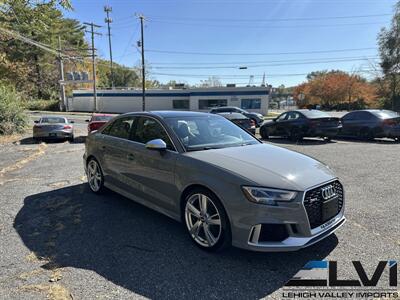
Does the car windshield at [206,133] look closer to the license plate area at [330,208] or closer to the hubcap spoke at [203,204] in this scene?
the hubcap spoke at [203,204]

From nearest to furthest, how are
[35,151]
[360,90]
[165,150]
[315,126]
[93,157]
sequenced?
1. [165,150]
2. [93,157]
3. [35,151]
4. [315,126]
5. [360,90]

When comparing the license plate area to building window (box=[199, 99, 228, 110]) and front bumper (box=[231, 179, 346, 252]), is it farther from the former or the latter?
building window (box=[199, 99, 228, 110])

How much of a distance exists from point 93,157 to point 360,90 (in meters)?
63.6

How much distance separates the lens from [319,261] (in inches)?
132

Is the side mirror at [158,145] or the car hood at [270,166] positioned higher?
the side mirror at [158,145]

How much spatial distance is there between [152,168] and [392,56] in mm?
43777

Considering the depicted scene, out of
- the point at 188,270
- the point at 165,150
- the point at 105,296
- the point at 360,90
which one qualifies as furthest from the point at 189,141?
the point at 360,90

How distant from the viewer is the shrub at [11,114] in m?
16.6

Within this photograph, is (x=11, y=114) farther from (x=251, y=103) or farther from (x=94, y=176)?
(x=251, y=103)

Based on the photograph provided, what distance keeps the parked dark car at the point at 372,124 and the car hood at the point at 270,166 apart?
1185 cm

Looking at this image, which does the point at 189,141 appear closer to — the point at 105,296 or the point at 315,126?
the point at 105,296

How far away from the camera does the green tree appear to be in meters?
37.4

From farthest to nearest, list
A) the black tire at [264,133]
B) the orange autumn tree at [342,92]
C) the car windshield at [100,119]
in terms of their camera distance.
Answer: the orange autumn tree at [342,92]
the black tire at [264,133]
the car windshield at [100,119]

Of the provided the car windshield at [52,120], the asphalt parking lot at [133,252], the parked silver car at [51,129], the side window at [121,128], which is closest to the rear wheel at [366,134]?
the asphalt parking lot at [133,252]
